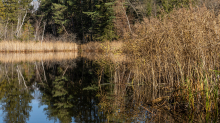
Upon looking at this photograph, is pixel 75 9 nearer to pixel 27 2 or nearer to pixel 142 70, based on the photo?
pixel 27 2

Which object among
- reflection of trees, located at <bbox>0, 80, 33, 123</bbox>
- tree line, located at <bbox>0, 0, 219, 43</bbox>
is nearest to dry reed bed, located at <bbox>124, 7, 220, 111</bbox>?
reflection of trees, located at <bbox>0, 80, 33, 123</bbox>

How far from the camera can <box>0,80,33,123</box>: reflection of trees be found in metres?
4.02

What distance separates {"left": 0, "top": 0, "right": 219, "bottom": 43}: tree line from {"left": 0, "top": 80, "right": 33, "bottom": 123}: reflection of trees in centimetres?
1715

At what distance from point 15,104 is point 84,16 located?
30045 millimetres

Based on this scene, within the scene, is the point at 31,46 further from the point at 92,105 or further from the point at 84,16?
the point at 92,105

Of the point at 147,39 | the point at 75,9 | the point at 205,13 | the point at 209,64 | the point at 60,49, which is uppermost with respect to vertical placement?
the point at 75,9

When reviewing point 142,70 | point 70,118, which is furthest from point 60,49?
point 70,118

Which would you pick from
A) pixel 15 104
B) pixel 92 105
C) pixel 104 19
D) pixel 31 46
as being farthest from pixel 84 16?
pixel 92 105

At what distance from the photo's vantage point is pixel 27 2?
36156mm

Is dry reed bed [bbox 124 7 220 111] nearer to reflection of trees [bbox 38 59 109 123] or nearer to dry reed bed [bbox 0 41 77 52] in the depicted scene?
reflection of trees [bbox 38 59 109 123]

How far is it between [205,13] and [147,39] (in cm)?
175

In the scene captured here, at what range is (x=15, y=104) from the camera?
195 inches

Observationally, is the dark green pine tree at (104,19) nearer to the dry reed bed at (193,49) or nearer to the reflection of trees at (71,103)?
the reflection of trees at (71,103)

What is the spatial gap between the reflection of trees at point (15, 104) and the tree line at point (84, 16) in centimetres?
1715
